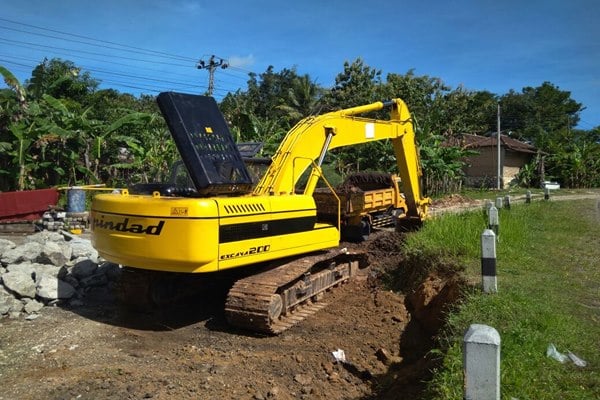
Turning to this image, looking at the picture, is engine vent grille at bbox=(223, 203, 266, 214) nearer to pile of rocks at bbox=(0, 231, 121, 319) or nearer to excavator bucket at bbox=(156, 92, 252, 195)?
excavator bucket at bbox=(156, 92, 252, 195)

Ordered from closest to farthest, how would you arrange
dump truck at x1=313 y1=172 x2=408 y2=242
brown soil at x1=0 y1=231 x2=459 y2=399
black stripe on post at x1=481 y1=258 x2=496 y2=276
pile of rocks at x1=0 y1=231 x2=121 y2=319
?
brown soil at x1=0 y1=231 x2=459 y2=399 < black stripe on post at x1=481 y1=258 x2=496 y2=276 < pile of rocks at x1=0 y1=231 x2=121 y2=319 < dump truck at x1=313 y1=172 x2=408 y2=242

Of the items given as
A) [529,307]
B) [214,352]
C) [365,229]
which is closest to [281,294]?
[214,352]

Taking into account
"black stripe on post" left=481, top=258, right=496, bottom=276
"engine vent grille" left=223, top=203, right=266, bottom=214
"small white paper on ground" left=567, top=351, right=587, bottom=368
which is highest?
"engine vent grille" left=223, top=203, right=266, bottom=214

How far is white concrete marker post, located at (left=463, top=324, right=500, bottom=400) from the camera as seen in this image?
2.56m

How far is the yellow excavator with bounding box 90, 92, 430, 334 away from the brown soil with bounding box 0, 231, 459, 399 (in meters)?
0.42

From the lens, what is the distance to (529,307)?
5.00 m

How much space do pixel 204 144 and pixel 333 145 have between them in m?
2.93

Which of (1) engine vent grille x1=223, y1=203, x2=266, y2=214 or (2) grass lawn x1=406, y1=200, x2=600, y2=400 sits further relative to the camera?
(1) engine vent grille x1=223, y1=203, x2=266, y2=214

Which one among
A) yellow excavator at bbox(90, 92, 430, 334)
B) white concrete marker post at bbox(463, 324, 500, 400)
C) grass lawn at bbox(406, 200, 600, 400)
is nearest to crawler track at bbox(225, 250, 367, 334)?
yellow excavator at bbox(90, 92, 430, 334)

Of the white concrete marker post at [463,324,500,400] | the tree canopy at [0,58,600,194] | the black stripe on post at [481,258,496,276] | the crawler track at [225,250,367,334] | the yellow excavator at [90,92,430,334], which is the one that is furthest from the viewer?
the tree canopy at [0,58,600,194]

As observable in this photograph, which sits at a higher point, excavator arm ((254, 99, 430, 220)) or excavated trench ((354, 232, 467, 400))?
excavator arm ((254, 99, 430, 220))

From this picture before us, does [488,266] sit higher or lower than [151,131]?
lower

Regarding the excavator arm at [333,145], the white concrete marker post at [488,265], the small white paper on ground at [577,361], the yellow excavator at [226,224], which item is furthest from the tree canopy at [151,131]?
the small white paper on ground at [577,361]

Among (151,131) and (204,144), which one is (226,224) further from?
(151,131)
